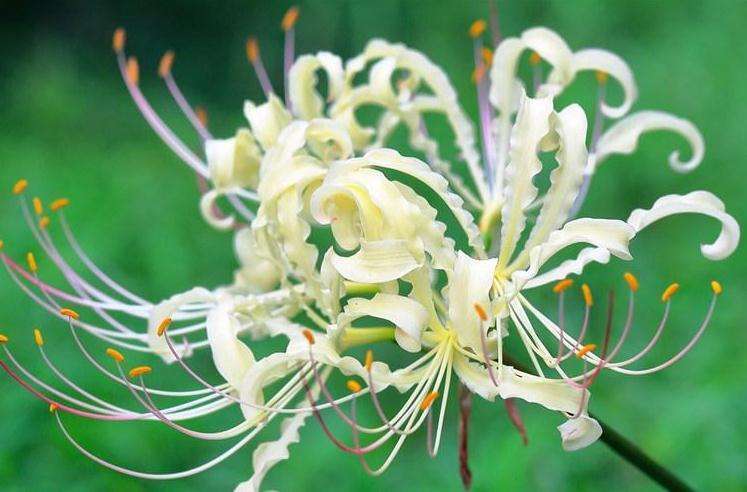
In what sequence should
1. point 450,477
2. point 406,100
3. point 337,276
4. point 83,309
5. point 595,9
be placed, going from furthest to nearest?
point 595,9 → point 83,309 → point 450,477 → point 406,100 → point 337,276

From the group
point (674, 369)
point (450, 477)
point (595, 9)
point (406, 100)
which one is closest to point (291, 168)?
point (406, 100)

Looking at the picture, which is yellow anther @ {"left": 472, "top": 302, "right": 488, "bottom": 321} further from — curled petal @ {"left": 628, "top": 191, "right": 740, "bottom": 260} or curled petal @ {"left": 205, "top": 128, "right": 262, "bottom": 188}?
curled petal @ {"left": 205, "top": 128, "right": 262, "bottom": 188}

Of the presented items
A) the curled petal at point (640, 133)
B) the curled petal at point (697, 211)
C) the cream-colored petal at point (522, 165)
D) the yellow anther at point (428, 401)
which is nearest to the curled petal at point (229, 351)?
the yellow anther at point (428, 401)

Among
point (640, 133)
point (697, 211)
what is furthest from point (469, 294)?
point (640, 133)

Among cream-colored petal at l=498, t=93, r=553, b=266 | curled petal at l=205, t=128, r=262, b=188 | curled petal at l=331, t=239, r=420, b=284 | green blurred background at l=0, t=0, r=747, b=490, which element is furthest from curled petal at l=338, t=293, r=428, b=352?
green blurred background at l=0, t=0, r=747, b=490

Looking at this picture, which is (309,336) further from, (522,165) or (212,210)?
(212,210)

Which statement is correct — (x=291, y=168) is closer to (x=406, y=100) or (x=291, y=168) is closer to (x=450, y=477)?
(x=406, y=100)
